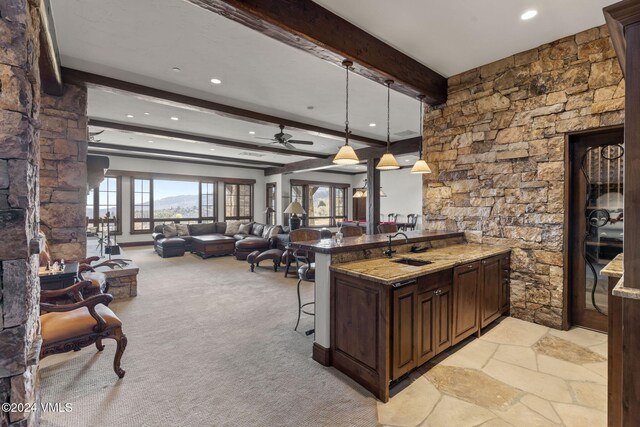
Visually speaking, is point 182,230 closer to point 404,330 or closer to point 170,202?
point 170,202

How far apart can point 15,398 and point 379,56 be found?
387 centimetres

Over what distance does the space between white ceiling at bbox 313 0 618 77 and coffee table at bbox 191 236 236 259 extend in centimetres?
651

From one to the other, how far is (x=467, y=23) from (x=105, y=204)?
10.8 metres

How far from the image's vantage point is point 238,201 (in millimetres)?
12484

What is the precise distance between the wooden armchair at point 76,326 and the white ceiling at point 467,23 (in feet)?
10.6

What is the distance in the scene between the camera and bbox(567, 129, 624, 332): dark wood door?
320 cm

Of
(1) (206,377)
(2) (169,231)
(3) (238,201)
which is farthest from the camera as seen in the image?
(3) (238,201)

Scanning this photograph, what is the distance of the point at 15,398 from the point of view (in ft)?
4.82

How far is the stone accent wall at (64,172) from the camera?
3.90 metres

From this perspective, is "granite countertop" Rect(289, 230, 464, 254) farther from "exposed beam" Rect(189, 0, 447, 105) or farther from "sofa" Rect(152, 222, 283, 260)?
"sofa" Rect(152, 222, 283, 260)

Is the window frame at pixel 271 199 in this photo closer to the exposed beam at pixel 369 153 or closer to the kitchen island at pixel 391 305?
the exposed beam at pixel 369 153

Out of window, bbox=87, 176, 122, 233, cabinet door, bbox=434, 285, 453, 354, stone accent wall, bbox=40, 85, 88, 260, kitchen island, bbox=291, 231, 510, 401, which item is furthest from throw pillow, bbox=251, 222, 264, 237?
cabinet door, bbox=434, 285, 453, 354

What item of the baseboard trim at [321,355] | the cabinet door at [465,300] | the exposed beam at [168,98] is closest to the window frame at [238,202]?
the exposed beam at [168,98]

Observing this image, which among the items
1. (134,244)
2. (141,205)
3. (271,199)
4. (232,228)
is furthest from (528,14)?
(134,244)
